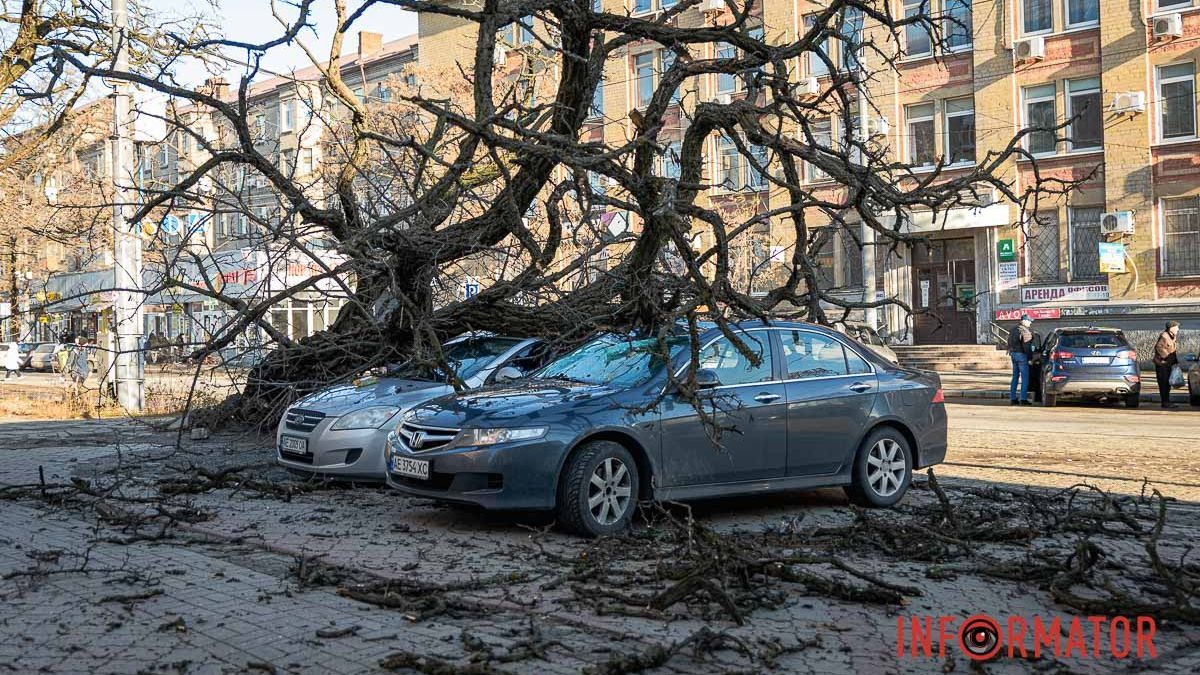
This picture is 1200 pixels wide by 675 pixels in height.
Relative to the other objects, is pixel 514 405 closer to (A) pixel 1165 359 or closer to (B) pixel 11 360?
(A) pixel 1165 359

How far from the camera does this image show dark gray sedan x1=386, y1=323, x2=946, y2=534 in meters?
8.02

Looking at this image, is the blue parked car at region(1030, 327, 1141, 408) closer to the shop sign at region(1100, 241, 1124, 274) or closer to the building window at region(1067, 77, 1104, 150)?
the shop sign at region(1100, 241, 1124, 274)

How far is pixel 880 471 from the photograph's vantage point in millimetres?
9766

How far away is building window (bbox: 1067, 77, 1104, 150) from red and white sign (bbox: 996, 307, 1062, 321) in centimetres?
497

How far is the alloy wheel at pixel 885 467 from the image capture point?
972 centimetres

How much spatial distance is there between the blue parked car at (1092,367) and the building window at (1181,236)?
1086cm

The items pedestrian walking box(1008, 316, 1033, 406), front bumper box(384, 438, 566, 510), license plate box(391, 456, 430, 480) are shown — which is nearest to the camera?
front bumper box(384, 438, 566, 510)

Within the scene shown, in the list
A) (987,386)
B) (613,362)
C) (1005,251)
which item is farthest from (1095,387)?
(613,362)

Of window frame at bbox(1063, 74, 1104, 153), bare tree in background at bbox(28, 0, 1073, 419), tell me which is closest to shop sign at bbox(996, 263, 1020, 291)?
window frame at bbox(1063, 74, 1104, 153)

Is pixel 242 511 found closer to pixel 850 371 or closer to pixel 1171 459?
pixel 850 371

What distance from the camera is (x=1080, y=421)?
19641 millimetres

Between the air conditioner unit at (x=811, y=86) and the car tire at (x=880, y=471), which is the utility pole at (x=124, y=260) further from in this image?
the air conditioner unit at (x=811, y=86)

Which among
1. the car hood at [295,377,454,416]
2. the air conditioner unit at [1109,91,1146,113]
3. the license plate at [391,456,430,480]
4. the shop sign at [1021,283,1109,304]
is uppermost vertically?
the air conditioner unit at [1109,91,1146,113]

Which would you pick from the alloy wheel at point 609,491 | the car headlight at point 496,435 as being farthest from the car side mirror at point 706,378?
the car headlight at point 496,435
